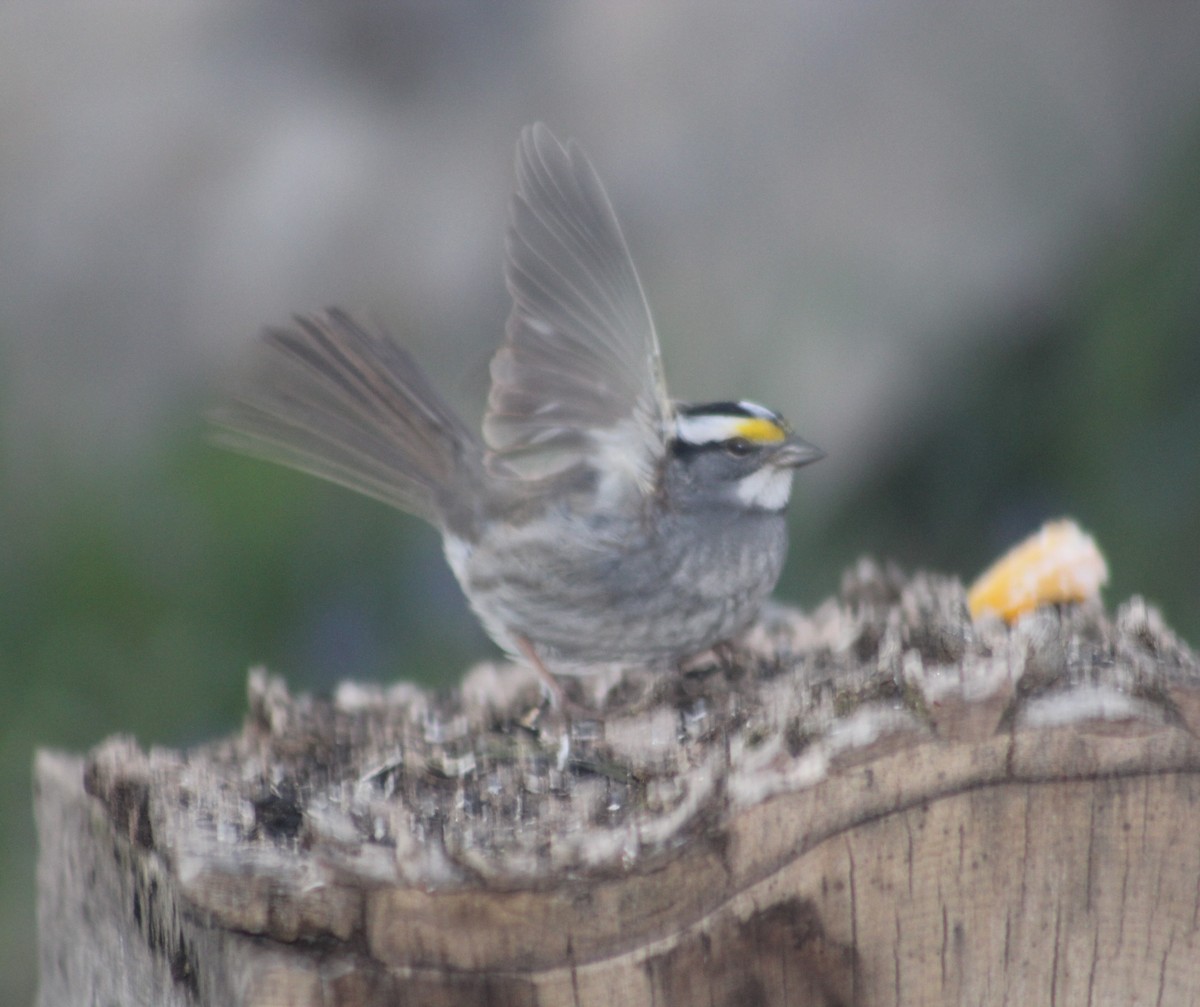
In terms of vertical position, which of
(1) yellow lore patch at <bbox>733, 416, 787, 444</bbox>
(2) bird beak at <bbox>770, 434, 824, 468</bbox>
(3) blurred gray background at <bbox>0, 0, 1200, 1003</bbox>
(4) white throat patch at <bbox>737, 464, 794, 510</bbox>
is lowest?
(4) white throat patch at <bbox>737, 464, 794, 510</bbox>

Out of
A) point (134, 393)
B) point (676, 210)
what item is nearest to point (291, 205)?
point (134, 393)

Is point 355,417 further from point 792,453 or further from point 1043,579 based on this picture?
point 1043,579

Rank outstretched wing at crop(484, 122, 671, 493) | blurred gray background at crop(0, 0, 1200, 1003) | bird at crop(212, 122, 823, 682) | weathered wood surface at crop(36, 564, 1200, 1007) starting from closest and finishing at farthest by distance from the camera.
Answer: weathered wood surface at crop(36, 564, 1200, 1007)
outstretched wing at crop(484, 122, 671, 493)
bird at crop(212, 122, 823, 682)
blurred gray background at crop(0, 0, 1200, 1003)

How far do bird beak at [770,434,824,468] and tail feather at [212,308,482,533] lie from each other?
2.59 feet

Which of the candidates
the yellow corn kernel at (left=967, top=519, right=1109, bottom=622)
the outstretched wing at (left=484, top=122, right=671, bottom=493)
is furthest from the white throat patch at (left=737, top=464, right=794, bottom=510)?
the yellow corn kernel at (left=967, top=519, right=1109, bottom=622)

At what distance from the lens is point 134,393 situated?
6371mm

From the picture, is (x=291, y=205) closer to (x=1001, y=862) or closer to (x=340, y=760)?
(x=340, y=760)

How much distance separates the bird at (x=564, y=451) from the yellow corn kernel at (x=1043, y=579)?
1.76 ft

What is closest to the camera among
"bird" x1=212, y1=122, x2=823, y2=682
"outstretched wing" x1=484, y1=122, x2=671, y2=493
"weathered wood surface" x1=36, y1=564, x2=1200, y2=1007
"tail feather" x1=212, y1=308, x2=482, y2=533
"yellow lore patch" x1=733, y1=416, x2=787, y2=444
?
"weathered wood surface" x1=36, y1=564, x2=1200, y2=1007

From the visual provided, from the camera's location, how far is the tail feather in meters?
3.91

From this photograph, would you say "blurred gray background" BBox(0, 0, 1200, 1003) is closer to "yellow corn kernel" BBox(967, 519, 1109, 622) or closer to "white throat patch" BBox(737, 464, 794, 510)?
"white throat patch" BBox(737, 464, 794, 510)

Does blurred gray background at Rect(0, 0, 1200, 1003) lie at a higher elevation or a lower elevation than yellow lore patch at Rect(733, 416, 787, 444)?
higher

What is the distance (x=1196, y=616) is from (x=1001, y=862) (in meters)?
3.64

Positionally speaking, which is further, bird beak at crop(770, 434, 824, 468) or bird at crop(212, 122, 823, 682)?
bird beak at crop(770, 434, 824, 468)
